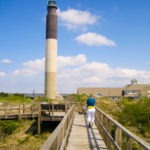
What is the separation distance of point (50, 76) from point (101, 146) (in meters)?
40.8

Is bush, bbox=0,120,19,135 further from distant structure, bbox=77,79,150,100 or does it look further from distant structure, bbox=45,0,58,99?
distant structure, bbox=77,79,150,100

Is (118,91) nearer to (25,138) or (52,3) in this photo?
(52,3)

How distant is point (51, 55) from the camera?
49.8 meters

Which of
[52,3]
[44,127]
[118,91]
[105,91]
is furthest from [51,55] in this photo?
[118,91]

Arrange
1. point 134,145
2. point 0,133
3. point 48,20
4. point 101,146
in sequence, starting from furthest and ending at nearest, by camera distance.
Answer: point 48,20 → point 0,133 → point 134,145 → point 101,146

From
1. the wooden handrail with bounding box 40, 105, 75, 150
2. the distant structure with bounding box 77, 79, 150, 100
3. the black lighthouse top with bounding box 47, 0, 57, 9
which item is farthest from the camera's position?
the distant structure with bounding box 77, 79, 150, 100

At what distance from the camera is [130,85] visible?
281 feet

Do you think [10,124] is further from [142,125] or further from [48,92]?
→ [48,92]

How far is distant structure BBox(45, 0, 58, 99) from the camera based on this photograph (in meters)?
49.8

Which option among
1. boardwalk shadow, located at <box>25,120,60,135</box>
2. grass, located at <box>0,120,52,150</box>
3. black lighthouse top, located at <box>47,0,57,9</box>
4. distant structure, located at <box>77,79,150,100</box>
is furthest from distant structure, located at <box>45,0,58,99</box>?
distant structure, located at <box>77,79,150,100</box>

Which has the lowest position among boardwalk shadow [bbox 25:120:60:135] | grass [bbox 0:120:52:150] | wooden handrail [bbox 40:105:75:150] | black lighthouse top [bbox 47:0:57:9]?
grass [bbox 0:120:52:150]

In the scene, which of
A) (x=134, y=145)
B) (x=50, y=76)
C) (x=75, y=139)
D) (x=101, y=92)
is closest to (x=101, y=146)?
(x=75, y=139)

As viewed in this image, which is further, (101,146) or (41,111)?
(41,111)

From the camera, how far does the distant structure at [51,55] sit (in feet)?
164
